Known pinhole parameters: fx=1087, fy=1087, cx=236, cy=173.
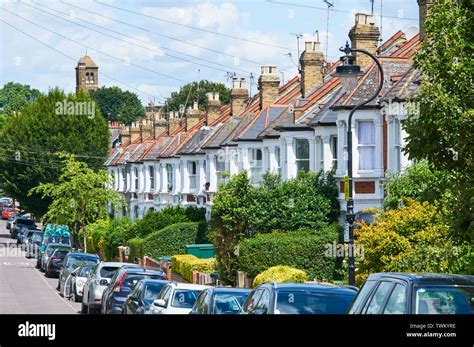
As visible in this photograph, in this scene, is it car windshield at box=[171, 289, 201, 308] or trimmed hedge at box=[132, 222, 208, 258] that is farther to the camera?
trimmed hedge at box=[132, 222, 208, 258]

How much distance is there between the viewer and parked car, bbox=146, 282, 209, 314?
68.8 feet

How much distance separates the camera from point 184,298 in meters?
21.8

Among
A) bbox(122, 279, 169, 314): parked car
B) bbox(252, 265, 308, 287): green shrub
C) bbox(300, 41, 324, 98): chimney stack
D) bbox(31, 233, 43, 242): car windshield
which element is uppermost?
bbox(300, 41, 324, 98): chimney stack

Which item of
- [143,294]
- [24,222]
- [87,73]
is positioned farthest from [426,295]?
[87,73]

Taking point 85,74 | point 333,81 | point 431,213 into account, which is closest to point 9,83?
point 85,74

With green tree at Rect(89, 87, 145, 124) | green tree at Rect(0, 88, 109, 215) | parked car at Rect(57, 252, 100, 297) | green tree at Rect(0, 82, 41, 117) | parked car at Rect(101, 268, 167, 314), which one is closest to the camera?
parked car at Rect(101, 268, 167, 314)

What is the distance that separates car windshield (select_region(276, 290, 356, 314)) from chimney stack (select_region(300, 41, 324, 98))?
3321 centimetres

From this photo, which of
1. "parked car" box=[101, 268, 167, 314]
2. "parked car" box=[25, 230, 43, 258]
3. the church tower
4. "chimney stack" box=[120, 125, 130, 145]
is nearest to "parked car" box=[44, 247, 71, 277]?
"parked car" box=[25, 230, 43, 258]

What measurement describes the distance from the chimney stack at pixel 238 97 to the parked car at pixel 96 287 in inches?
1080

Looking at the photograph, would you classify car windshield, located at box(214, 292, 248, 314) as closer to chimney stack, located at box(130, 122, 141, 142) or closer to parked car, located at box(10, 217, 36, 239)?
chimney stack, located at box(130, 122, 141, 142)

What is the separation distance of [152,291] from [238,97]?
121 feet

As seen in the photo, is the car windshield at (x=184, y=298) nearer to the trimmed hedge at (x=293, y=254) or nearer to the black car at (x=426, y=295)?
the black car at (x=426, y=295)
